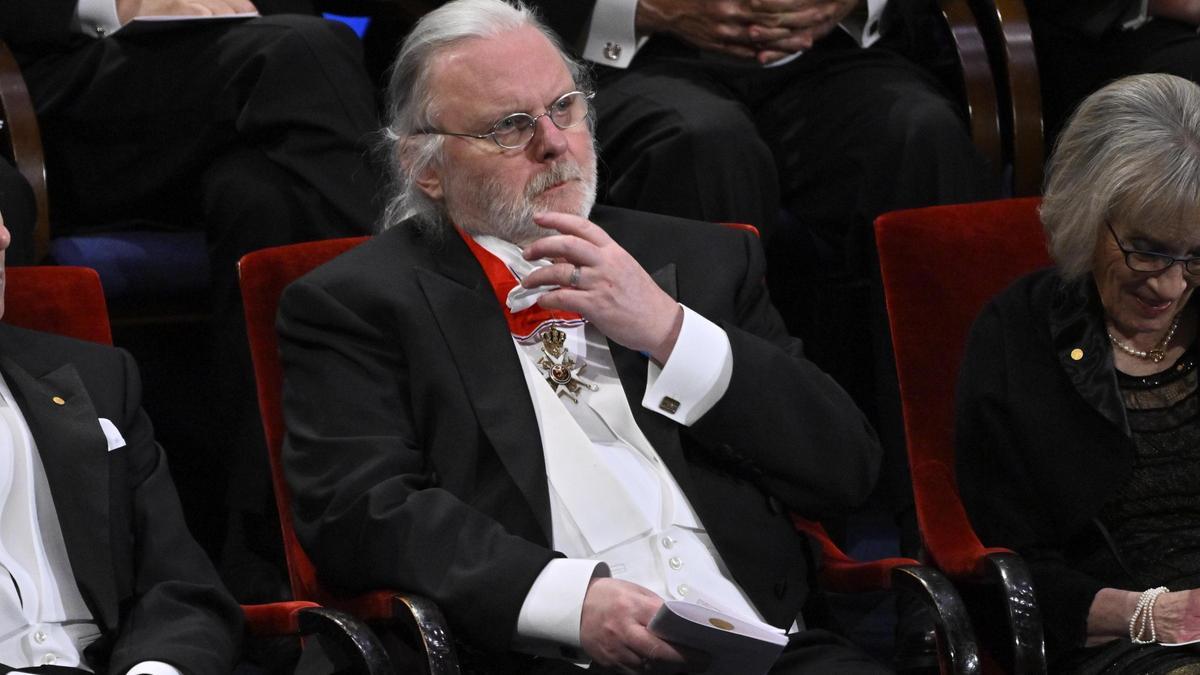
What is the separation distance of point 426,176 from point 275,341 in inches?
15.1

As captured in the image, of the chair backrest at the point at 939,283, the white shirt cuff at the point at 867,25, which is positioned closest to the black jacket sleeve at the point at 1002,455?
the chair backrest at the point at 939,283

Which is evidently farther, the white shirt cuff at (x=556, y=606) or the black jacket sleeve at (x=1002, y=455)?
the black jacket sleeve at (x=1002, y=455)

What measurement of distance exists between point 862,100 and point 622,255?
1.30 m

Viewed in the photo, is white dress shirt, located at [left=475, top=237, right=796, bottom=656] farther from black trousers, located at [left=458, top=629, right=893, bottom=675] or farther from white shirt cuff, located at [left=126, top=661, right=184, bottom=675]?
white shirt cuff, located at [left=126, top=661, right=184, bottom=675]

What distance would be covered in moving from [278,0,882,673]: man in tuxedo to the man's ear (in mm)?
42

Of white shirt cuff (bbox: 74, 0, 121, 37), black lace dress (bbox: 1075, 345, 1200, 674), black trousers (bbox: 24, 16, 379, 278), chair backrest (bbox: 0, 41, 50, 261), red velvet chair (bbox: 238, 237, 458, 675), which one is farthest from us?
white shirt cuff (bbox: 74, 0, 121, 37)

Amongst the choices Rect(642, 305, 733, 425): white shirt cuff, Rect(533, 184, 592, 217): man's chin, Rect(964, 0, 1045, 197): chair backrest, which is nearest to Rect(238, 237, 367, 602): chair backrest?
Rect(533, 184, 592, 217): man's chin

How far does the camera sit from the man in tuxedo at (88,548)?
225 centimetres

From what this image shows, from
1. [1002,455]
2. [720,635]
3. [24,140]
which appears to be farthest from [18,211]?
[1002,455]

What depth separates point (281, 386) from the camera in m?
2.68

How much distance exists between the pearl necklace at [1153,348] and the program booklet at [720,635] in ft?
2.81

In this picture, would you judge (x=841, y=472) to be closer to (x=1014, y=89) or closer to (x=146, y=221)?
(x=1014, y=89)

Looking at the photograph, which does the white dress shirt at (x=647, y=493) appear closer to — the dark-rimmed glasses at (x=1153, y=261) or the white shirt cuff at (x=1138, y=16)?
the dark-rimmed glasses at (x=1153, y=261)

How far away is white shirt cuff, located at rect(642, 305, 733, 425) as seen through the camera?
97.6 inches
